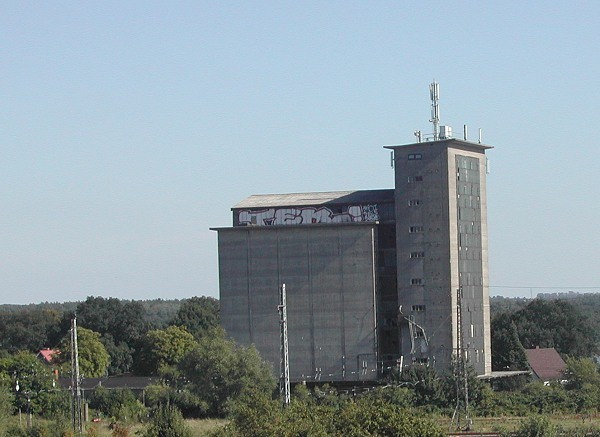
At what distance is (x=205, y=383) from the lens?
94.2 metres

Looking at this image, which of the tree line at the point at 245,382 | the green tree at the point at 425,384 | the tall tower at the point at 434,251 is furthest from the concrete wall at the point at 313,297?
the green tree at the point at 425,384

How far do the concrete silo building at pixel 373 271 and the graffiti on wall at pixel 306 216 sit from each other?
87mm

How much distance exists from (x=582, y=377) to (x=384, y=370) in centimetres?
1741

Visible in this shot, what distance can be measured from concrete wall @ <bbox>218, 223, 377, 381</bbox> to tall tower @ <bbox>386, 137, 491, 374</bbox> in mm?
3124

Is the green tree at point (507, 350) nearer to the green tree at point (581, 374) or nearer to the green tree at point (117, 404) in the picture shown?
the green tree at point (581, 374)

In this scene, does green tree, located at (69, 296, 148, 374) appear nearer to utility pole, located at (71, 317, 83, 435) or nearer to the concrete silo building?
the concrete silo building

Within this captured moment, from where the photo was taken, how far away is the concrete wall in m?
102

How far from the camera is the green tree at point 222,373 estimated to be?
305 feet

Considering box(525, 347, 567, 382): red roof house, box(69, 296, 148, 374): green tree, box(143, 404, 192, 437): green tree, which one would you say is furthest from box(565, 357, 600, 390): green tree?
box(69, 296, 148, 374): green tree

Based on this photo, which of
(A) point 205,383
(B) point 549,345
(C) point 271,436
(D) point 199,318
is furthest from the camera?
(D) point 199,318

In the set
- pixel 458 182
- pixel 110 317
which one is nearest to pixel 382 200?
pixel 458 182

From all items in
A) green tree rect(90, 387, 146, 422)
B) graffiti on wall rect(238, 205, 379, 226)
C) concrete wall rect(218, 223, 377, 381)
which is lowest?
green tree rect(90, 387, 146, 422)

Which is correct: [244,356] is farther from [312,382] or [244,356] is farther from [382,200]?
[382,200]

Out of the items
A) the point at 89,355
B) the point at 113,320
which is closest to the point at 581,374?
the point at 89,355
